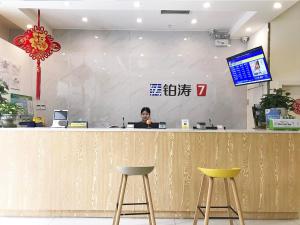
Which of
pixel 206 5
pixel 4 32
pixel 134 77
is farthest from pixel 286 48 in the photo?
pixel 4 32

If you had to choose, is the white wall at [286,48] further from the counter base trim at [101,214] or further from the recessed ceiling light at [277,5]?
the counter base trim at [101,214]

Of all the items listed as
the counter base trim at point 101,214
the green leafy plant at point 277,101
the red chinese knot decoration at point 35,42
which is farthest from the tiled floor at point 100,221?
the red chinese knot decoration at point 35,42

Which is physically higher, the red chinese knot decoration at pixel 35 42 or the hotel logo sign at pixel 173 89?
the red chinese knot decoration at pixel 35 42

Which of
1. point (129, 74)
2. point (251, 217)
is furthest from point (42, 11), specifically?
point (251, 217)

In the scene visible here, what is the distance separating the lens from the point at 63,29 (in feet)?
24.5

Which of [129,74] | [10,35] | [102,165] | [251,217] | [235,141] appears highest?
[10,35]

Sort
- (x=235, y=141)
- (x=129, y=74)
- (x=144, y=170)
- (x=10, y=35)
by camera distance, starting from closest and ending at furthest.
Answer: (x=144, y=170) → (x=235, y=141) → (x=10, y=35) → (x=129, y=74)

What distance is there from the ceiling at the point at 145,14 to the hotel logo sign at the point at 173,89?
4.23 feet

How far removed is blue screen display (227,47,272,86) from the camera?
545cm

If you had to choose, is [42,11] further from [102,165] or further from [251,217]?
[251,217]

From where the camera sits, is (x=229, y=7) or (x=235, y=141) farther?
(x=229, y=7)

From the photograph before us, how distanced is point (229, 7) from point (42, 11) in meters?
3.55

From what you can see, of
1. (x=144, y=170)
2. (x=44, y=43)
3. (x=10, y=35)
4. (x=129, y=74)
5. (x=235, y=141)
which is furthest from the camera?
(x=129, y=74)

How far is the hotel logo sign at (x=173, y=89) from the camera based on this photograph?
7.45 metres
